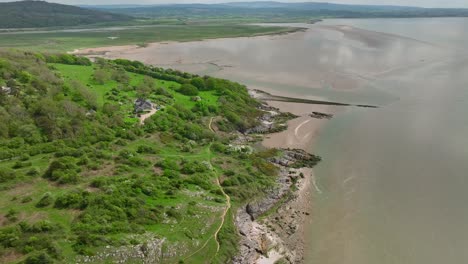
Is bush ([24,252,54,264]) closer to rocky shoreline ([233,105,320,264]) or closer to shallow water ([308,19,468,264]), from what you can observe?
rocky shoreline ([233,105,320,264])

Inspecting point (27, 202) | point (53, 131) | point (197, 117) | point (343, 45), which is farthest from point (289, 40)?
point (27, 202)

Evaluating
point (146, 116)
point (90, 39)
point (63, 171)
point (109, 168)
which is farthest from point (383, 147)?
point (90, 39)

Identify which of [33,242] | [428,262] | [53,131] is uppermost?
[53,131]

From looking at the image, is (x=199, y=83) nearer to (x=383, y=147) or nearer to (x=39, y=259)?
(x=383, y=147)

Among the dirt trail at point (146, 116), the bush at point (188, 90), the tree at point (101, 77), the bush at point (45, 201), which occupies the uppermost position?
the tree at point (101, 77)

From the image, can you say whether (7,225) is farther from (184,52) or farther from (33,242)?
(184,52)

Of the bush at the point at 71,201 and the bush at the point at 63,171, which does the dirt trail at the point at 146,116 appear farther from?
the bush at the point at 71,201

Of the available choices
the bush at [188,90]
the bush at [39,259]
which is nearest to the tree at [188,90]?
the bush at [188,90]
